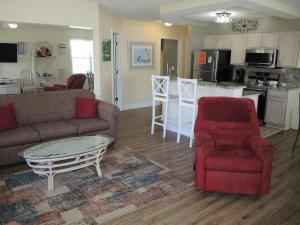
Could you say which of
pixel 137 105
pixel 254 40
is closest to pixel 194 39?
pixel 254 40

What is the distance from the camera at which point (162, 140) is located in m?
4.71

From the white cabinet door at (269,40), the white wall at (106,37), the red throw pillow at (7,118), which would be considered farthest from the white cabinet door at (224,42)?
the red throw pillow at (7,118)

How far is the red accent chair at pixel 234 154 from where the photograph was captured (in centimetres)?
271

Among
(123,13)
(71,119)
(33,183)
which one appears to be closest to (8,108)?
(71,119)

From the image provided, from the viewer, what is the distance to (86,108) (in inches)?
173

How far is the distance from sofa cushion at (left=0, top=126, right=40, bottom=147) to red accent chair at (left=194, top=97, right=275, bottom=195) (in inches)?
90.5

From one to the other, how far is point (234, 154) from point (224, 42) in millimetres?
4547

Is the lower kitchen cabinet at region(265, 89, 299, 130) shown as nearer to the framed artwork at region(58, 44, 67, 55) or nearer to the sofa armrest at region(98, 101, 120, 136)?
the sofa armrest at region(98, 101, 120, 136)

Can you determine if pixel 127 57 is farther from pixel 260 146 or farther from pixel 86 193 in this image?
pixel 260 146

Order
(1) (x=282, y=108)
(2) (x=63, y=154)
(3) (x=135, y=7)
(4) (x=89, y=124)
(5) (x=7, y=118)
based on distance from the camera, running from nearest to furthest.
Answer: (2) (x=63, y=154) < (5) (x=7, y=118) < (4) (x=89, y=124) < (3) (x=135, y=7) < (1) (x=282, y=108)

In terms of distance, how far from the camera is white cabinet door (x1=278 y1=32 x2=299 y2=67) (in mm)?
5320

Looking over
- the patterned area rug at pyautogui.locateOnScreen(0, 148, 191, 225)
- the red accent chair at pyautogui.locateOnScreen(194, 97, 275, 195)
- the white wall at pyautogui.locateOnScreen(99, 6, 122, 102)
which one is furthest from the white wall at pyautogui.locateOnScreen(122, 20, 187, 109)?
the red accent chair at pyautogui.locateOnScreen(194, 97, 275, 195)

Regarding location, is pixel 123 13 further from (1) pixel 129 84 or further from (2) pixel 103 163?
(2) pixel 103 163

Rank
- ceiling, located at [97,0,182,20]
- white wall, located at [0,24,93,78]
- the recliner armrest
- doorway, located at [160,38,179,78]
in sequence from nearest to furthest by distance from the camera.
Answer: ceiling, located at [97,0,182,20] < white wall, located at [0,24,93,78] < the recliner armrest < doorway, located at [160,38,179,78]
